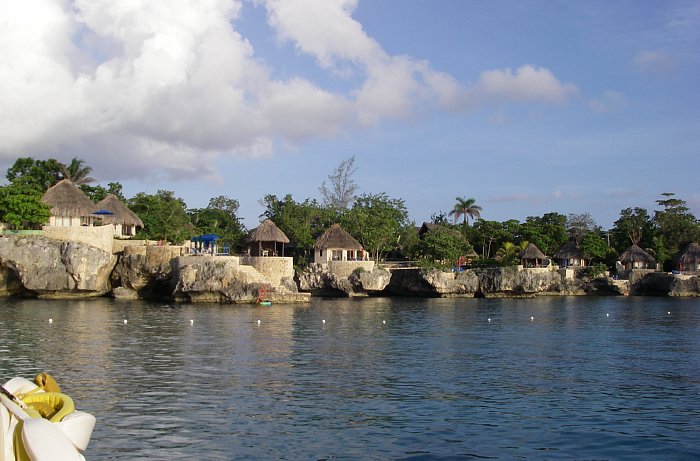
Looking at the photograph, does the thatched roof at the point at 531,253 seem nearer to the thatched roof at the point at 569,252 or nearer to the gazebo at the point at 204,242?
the thatched roof at the point at 569,252

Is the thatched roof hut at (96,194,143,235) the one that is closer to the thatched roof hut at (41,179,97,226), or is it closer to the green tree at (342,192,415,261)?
the thatched roof hut at (41,179,97,226)

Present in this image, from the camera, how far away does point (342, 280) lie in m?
65.0

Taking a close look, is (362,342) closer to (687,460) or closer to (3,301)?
(687,460)

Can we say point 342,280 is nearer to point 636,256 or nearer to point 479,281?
point 479,281

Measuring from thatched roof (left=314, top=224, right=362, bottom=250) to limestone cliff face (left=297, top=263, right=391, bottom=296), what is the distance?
2211mm

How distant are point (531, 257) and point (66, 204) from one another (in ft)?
156

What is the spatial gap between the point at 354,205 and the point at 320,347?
51.5 m

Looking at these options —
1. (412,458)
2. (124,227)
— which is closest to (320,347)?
(412,458)

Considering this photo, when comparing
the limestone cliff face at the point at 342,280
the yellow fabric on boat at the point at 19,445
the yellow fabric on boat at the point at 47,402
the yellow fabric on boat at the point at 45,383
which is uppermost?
the limestone cliff face at the point at 342,280

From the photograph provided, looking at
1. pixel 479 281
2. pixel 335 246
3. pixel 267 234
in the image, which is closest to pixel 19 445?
pixel 267 234

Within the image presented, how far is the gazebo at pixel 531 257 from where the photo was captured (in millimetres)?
72875

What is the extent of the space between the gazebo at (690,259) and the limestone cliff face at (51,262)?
60648mm

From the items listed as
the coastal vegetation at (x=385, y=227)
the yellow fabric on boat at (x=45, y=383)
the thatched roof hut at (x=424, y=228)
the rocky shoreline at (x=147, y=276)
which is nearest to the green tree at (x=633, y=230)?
the coastal vegetation at (x=385, y=227)

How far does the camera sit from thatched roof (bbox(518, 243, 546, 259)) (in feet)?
239
